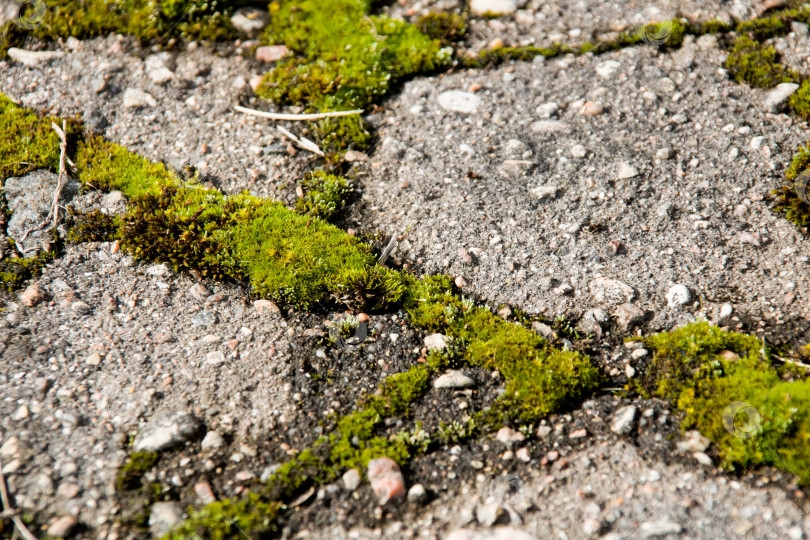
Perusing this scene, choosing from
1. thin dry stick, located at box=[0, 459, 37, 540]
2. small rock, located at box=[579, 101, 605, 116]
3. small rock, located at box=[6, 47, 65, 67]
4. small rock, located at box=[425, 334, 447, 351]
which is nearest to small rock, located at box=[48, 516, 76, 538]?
thin dry stick, located at box=[0, 459, 37, 540]

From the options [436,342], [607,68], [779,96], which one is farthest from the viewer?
[607,68]

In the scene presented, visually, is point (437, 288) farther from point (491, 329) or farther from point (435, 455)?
point (435, 455)

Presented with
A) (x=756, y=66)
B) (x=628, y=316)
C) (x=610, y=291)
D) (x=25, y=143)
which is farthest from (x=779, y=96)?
(x=25, y=143)

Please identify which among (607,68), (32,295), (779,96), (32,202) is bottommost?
(32,295)

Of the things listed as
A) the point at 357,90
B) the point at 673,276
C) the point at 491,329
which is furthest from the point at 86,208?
the point at 673,276

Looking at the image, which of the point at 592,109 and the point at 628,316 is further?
the point at 592,109

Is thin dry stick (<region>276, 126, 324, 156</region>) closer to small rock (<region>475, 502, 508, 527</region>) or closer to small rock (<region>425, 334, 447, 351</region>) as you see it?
small rock (<region>425, 334, 447, 351</region>)

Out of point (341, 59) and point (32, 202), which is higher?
point (341, 59)

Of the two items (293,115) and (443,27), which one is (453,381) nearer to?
(293,115)
